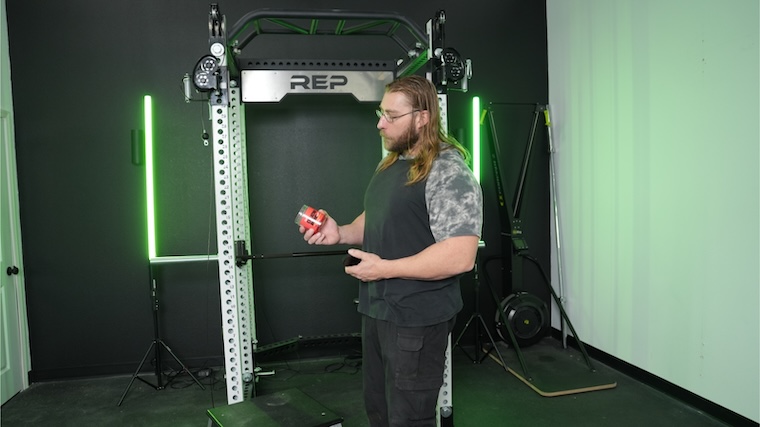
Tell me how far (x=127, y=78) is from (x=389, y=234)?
2.79m

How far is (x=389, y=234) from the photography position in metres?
1.88

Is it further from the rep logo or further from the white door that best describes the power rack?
the white door

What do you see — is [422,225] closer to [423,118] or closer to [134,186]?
[423,118]

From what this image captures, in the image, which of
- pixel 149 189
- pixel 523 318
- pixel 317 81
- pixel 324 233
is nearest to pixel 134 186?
pixel 149 189

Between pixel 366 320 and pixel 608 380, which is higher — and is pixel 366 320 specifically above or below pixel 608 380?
above

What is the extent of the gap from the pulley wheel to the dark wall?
3.78 feet

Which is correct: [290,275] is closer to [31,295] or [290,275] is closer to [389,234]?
[31,295]

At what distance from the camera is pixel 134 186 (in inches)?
148

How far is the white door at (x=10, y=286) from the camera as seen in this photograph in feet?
11.2

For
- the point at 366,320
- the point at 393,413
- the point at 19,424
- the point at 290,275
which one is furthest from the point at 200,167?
the point at 393,413

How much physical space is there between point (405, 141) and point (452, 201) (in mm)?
313

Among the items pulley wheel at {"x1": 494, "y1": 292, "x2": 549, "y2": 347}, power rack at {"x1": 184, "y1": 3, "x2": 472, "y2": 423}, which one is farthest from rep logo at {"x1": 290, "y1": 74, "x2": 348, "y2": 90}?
pulley wheel at {"x1": 494, "y1": 292, "x2": 549, "y2": 347}

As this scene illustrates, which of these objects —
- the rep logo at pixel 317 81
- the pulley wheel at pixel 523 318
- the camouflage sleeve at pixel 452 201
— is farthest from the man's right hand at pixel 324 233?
the pulley wheel at pixel 523 318

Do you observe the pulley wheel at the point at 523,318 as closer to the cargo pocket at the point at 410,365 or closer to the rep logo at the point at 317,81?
the rep logo at the point at 317,81
